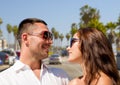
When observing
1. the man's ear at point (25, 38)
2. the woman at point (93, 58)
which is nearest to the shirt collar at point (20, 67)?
the man's ear at point (25, 38)

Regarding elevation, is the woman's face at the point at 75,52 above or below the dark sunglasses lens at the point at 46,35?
below

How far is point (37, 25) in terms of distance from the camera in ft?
12.6

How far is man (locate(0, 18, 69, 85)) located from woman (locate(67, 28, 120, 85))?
0.30 metres

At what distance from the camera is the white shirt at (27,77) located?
3.36m

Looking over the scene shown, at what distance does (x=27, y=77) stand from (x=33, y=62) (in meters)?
Answer: 0.30

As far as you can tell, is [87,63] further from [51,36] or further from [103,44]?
[51,36]

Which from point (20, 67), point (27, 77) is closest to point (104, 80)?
point (27, 77)

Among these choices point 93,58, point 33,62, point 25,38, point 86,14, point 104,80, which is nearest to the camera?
point 104,80

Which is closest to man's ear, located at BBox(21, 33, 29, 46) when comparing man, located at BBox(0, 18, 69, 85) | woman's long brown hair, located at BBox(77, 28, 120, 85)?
man, located at BBox(0, 18, 69, 85)

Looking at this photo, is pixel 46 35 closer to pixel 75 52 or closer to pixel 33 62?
pixel 33 62

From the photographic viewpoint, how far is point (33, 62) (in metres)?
3.69

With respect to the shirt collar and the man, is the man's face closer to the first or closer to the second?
the man

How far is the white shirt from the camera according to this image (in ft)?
11.0

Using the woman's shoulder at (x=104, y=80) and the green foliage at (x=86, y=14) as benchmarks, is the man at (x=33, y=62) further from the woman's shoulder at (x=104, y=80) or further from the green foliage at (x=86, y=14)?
the green foliage at (x=86, y=14)
